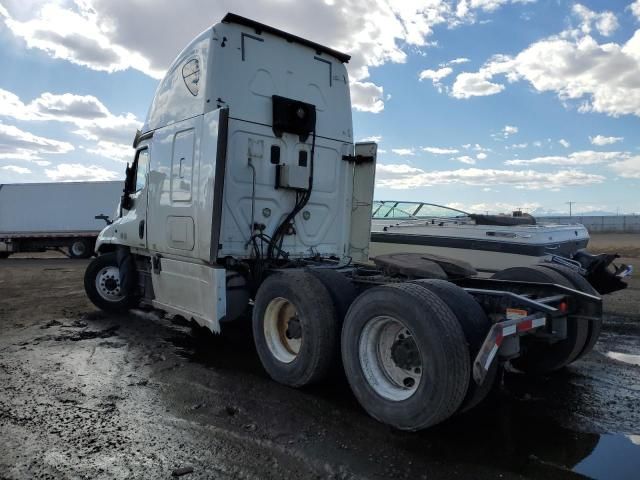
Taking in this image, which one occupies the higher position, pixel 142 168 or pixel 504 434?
pixel 142 168

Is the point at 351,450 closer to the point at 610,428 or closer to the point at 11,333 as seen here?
the point at 610,428

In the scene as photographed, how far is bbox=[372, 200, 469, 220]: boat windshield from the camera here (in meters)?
10.5

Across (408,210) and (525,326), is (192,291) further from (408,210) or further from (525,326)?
(408,210)

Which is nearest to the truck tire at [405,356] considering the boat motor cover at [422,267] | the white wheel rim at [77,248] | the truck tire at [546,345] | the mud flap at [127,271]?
the boat motor cover at [422,267]

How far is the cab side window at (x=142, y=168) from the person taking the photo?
6600 millimetres

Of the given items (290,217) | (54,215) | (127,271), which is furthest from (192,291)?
(54,215)

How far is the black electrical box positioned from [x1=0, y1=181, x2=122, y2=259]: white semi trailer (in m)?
16.7

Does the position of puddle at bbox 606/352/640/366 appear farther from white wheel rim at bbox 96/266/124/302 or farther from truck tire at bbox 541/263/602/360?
white wheel rim at bbox 96/266/124/302

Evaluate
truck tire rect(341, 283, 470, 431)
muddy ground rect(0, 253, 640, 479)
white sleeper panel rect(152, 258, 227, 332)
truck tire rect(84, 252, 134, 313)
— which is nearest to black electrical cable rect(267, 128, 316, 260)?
white sleeper panel rect(152, 258, 227, 332)

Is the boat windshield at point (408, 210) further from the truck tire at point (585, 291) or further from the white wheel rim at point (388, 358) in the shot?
the white wheel rim at point (388, 358)

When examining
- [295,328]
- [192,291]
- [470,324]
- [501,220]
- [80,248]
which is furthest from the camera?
[80,248]

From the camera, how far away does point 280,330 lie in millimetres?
4824

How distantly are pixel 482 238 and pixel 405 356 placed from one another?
4937 millimetres

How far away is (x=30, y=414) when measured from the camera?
3.79m
